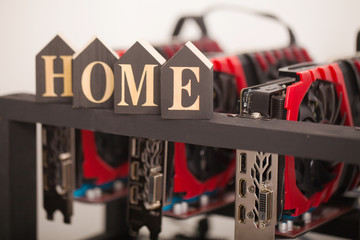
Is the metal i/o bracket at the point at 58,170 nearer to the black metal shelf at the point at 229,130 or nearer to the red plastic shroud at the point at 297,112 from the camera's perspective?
the black metal shelf at the point at 229,130

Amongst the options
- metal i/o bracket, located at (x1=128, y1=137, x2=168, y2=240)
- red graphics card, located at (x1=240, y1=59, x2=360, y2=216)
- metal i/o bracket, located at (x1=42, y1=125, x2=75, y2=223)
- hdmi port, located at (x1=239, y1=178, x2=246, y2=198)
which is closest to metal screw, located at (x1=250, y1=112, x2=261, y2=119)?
red graphics card, located at (x1=240, y1=59, x2=360, y2=216)

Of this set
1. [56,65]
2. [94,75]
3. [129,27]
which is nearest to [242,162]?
[94,75]

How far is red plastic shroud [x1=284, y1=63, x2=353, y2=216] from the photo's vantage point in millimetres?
1276

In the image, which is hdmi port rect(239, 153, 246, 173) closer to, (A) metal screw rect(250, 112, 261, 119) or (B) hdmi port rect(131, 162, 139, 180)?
(A) metal screw rect(250, 112, 261, 119)

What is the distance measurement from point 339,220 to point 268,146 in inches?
25.9

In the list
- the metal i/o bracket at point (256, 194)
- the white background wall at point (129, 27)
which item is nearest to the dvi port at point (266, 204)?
the metal i/o bracket at point (256, 194)

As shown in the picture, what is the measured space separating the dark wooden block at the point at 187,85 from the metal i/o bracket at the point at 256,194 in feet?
0.42

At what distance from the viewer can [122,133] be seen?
1.31 m

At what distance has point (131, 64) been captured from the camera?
1.26 meters

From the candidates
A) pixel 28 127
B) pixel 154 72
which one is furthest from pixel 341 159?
pixel 28 127

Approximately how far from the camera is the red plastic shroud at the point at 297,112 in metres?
1.28

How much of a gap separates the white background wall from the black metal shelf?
3.62 ft

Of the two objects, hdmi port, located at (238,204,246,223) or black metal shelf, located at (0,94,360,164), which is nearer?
black metal shelf, located at (0,94,360,164)

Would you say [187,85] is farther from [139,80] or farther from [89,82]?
[89,82]
